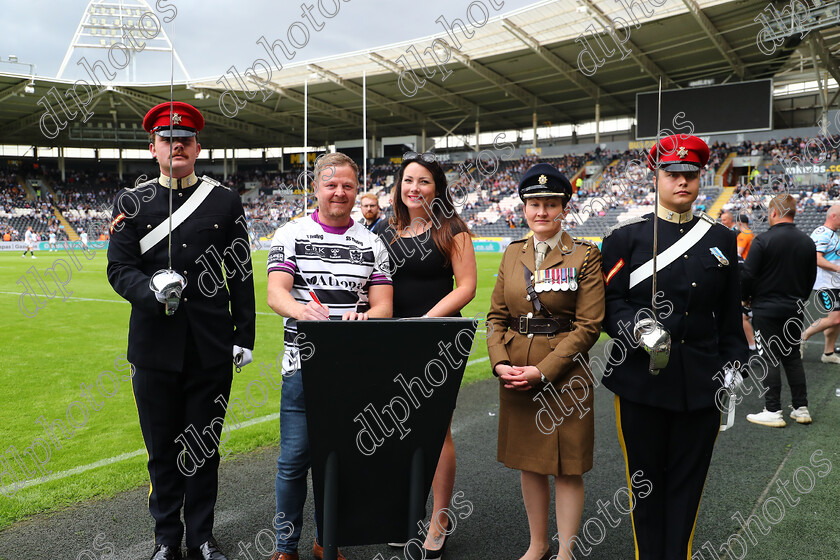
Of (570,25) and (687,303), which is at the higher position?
(570,25)

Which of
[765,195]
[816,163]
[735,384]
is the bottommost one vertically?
[735,384]

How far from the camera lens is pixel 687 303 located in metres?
2.37

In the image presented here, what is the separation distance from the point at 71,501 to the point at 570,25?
89.4 ft

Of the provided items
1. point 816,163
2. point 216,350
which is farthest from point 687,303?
point 816,163

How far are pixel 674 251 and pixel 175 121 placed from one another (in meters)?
2.24

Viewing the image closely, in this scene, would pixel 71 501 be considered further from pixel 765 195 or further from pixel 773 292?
pixel 765 195

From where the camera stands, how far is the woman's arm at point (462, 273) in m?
2.87

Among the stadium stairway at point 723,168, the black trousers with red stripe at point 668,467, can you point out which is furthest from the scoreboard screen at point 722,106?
the black trousers with red stripe at point 668,467

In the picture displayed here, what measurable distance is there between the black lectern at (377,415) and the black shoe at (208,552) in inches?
40.5

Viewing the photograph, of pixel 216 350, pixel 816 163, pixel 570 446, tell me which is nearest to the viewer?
pixel 570 446

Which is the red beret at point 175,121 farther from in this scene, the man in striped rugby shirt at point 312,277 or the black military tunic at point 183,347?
the man in striped rugby shirt at point 312,277

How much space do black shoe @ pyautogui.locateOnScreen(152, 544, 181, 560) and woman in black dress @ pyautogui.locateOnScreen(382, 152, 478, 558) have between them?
3.99ft

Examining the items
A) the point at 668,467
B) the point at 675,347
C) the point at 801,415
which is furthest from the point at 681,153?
the point at 801,415

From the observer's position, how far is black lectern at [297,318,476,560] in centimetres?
179
